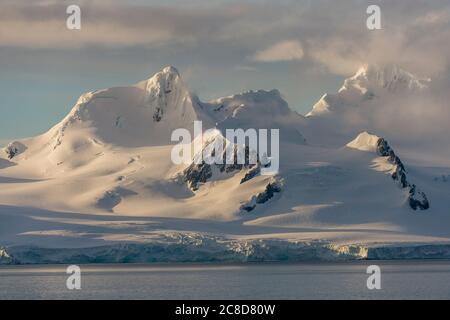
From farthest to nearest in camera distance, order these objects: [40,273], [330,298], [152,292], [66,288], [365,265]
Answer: [365,265] → [40,273] → [66,288] → [152,292] → [330,298]

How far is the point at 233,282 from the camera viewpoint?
146 metres

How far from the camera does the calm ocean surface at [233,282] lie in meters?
126

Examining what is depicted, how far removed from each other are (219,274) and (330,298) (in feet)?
151

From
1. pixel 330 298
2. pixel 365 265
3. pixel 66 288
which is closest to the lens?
pixel 330 298

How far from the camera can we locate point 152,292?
130m

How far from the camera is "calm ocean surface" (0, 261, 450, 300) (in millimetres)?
126500
